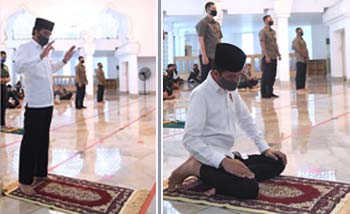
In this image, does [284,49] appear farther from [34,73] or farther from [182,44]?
[34,73]

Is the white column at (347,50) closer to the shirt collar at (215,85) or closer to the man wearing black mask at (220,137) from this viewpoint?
the man wearing black mask at (220,137)

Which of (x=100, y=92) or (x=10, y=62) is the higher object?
(x=10, y=62)

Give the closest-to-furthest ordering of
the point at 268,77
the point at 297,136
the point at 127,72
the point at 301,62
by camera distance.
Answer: the point at 297,136 → the point at 268,77 → the point at 301,62 → the point at 127,72

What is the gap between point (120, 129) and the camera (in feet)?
12.3

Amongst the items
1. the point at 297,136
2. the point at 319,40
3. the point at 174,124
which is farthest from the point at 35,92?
the point at 319,40

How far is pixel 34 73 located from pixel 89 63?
255cm

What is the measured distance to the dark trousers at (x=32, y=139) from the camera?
76.7 inches

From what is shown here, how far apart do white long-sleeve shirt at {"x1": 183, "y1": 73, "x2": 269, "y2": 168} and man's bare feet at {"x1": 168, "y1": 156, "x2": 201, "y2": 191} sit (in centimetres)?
5

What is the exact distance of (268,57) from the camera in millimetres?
3385

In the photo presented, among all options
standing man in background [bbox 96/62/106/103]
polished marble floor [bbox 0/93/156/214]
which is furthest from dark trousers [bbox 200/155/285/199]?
standing man in background [bbox 96/62/106/103]

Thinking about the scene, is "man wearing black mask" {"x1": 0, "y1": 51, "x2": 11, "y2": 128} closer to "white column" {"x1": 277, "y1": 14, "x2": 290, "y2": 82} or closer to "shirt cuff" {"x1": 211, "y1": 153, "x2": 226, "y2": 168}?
"shirt cuff" {"x1": 211, "y1": 153, "x2": 226, "y2": 168}

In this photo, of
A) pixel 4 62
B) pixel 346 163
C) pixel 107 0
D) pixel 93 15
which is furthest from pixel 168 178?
pixel 107 0

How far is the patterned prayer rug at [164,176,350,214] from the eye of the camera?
5.07 feet

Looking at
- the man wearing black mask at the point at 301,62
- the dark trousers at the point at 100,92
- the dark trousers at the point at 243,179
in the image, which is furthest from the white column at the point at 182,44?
the dark trousers at the point at 100,92
